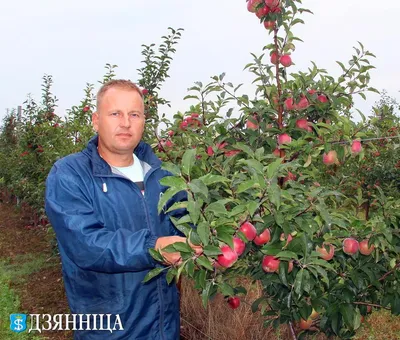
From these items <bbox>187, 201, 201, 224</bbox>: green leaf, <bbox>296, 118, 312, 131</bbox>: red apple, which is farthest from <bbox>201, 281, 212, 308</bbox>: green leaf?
<bbox>296, 118, 312, 131</bbox>: red apple

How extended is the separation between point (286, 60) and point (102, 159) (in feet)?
4.60

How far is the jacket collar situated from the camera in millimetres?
2141

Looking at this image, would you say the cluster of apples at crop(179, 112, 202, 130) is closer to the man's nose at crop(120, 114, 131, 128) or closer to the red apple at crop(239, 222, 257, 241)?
the man's nose at crop(120, 114, 131, 128)

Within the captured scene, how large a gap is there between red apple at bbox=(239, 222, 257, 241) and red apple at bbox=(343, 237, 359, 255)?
651 mm

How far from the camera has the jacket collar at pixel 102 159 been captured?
7.02 ft

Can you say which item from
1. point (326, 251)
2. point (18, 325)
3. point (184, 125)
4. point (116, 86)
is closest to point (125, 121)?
point (116, 86)

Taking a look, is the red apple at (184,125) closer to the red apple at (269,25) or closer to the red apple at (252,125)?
the red apple at (252,125)

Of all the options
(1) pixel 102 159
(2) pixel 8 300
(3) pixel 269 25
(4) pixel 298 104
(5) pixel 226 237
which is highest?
(3) pixel 269 25

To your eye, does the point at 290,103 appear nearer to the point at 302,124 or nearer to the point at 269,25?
the point at 302,124

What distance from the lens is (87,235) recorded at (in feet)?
6.03

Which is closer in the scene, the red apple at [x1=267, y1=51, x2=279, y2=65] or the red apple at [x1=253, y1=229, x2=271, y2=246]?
the red apple at [x1=253, y1=229, x2=271, y2=246]

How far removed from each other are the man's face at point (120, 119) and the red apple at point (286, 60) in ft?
3.88

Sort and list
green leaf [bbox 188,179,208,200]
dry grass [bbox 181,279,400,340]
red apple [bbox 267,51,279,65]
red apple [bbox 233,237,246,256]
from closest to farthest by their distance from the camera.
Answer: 1. green leaf [bbox 188,179,208,200]
2. red apple [bbox 233,237,246,256]
3. red apple [bbox 267,51,279,65]
4. dry grass [bbox 181,279,400,340]

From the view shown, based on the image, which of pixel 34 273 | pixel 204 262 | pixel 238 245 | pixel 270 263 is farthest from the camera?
pixel 34 273
